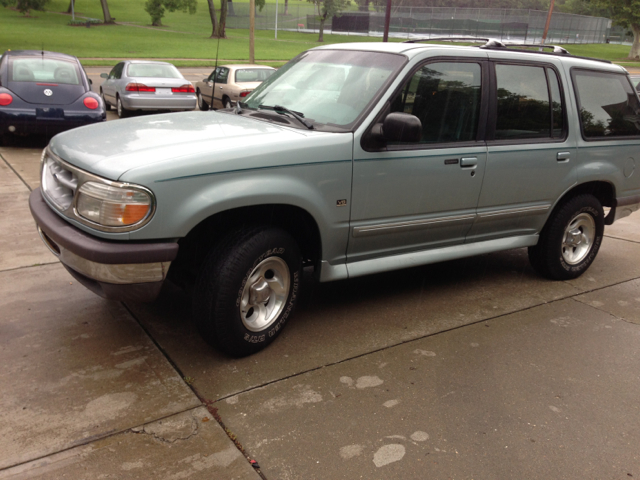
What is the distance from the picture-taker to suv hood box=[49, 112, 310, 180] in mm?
3180

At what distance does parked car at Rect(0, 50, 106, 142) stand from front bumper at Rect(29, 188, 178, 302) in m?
6.86

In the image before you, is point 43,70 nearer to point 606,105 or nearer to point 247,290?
point 247,290

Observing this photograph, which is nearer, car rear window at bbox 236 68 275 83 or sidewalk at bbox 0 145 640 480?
sidewalk at bbox 0 145 640 480

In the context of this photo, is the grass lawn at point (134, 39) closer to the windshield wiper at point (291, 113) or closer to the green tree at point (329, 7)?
the green tree at point (329, 7)

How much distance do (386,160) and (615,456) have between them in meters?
2.10

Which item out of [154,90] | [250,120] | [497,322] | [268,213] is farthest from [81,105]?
[497,322]

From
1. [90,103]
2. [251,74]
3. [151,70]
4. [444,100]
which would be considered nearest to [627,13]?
[251,74]

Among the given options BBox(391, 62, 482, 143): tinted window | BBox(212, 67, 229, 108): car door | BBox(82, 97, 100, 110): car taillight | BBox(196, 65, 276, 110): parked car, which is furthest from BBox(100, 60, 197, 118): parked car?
BBox(391, 62, 482, 143): tinted window

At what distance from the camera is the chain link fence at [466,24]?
199ft

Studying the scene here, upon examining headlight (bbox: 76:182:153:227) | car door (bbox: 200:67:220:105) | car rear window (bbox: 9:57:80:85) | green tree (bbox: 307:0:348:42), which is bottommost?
car door (bbox: 200:67:220:105)

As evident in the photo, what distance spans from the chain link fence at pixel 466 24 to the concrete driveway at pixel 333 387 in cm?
5800

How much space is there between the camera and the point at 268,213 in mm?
3666

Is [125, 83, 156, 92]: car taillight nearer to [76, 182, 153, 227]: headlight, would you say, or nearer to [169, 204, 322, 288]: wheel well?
[169, 204, 322, 288]: wheel well

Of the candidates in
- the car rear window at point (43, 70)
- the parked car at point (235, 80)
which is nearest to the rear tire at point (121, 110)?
the parked car at point (235, 80)
